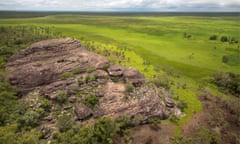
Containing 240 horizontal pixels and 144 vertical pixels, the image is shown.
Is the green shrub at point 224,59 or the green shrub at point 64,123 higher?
the green shrub at point 224,59

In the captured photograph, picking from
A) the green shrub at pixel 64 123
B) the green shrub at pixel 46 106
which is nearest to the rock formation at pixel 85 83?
the green shrub at pixel 46 106

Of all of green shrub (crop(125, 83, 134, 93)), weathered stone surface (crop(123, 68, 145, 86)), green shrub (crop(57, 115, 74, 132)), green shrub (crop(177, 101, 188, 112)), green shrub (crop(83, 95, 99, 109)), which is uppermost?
weathered stone surface (crop(123, 68, 145, 86))

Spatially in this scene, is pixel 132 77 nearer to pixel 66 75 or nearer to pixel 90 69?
pixel 90 69

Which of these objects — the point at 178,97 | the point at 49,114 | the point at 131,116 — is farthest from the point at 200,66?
the point at 49,114

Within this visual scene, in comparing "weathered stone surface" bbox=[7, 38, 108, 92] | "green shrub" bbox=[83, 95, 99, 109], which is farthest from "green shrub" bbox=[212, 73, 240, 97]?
"green shrub" bbox=[83, 95, 99, 109]

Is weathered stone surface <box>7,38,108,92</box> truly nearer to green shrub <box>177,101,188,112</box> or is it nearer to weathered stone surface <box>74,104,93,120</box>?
weathered stone surface <box>74,104,93,120</box>

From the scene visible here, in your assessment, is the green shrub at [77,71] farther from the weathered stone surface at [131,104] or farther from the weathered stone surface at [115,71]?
the weathered stone surface at [131,104]

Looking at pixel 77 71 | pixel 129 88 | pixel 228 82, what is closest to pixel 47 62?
pixel 77 71

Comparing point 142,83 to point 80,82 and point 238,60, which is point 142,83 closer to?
point 80,82

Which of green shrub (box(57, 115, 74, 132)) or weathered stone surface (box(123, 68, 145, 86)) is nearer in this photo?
green shrub (box(57, 115, 74, 132))
